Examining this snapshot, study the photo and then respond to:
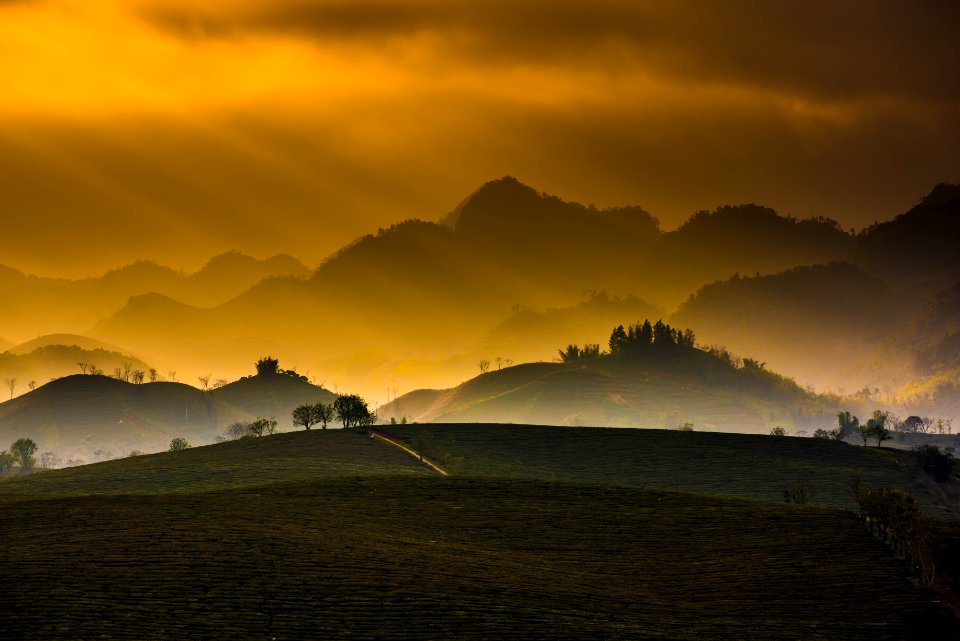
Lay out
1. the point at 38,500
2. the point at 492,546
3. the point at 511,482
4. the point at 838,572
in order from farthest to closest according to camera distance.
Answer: the point at 511,482, the point at 38,500, the point at 492,546, the point at 838,572

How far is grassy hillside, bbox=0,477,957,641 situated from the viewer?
3465 inches

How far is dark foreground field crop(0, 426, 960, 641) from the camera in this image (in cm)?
8794

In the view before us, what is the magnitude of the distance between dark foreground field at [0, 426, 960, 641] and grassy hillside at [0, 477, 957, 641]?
12.1 inches

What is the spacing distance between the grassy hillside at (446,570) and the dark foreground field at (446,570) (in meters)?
0.31

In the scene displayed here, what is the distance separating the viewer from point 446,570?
354 feet

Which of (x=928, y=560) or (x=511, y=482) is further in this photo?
(x=511, y=482)

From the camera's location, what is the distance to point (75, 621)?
273ft

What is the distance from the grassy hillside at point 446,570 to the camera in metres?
88.0

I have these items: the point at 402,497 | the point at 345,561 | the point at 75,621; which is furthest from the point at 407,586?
the point at 402,497

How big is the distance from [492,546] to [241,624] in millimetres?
48598

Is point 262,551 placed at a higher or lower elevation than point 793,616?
higher

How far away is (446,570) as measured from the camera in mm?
108000

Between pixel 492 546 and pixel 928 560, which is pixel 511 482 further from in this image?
pixel 928 560

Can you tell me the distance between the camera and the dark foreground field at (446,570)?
87.9 meters
